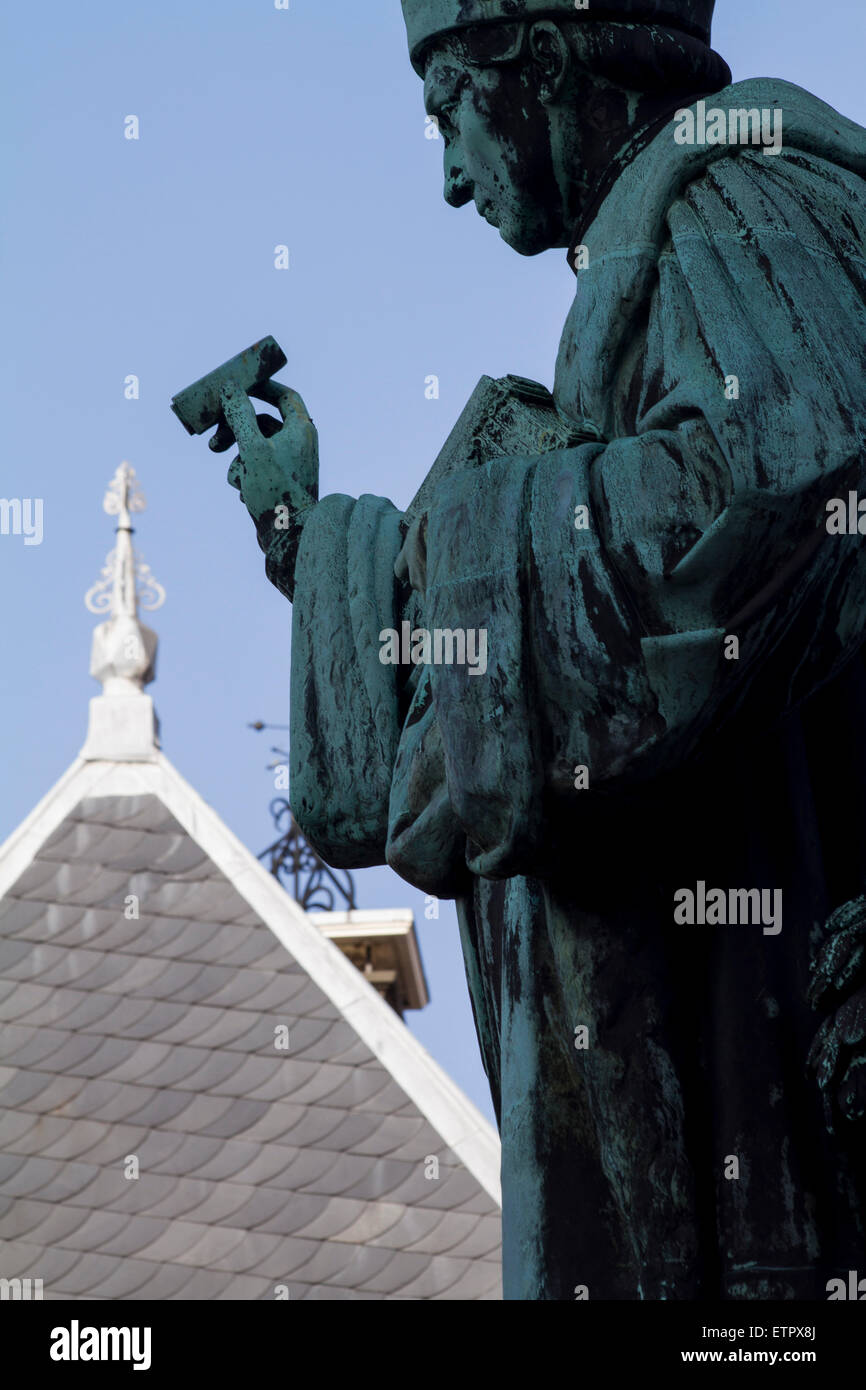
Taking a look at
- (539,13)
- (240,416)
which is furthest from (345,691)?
(539,13)

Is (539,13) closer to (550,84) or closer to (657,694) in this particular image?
(550,84)

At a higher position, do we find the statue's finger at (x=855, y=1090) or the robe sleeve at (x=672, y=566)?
the robe sleeve at (x=672, y=566)

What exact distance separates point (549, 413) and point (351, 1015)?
1311 centimetres

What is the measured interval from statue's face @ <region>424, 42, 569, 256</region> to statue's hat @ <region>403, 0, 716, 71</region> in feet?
0.16

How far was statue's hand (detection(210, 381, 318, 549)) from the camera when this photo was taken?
5.28m

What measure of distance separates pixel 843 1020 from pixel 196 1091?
44.9 feet

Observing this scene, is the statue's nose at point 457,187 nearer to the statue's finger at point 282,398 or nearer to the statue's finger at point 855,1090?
the statue's finger at point 282,398

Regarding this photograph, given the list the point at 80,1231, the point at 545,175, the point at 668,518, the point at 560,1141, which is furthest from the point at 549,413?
the point at 80,1231

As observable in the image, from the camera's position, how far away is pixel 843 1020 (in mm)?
4102

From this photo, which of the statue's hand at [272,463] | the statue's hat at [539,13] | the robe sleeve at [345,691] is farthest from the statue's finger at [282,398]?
the statue's hat at [539,13]

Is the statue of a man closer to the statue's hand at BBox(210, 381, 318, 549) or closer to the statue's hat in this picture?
the statue's hat

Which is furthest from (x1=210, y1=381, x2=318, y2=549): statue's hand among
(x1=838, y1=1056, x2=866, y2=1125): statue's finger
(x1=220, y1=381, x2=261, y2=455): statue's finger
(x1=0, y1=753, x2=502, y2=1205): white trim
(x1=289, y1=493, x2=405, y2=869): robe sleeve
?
(x1=0, y1=753, x2=502, y2=1205): white trim

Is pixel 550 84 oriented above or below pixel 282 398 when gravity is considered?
above

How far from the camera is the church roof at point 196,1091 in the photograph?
16516 mm
